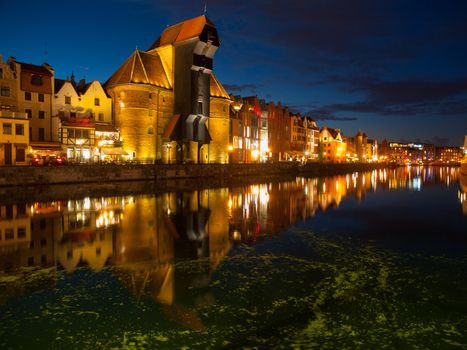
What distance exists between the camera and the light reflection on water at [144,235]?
420 inches

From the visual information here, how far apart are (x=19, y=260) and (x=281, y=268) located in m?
8.72

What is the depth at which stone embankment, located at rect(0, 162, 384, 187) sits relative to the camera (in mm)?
35906

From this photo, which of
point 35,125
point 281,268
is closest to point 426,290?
point 281,268

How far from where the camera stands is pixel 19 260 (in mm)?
12477

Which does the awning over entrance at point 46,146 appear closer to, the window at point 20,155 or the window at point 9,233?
the window at point 20,155

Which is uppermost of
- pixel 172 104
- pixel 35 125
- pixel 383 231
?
pixel 172 104

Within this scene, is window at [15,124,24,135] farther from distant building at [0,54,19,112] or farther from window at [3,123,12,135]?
distant building at [0,54,19,112]

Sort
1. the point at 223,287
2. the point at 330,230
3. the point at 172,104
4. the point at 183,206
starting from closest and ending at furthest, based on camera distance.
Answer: the point at 223,287 → the point at 330,230 → the point at 183,206 → the point at 172,104

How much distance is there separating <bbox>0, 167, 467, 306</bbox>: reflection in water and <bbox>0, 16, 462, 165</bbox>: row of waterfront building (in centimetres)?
2036

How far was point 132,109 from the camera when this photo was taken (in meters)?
51.0

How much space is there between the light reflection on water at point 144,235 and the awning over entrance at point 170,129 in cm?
2423

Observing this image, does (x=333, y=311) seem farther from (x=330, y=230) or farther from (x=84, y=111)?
(x=84, y=111)

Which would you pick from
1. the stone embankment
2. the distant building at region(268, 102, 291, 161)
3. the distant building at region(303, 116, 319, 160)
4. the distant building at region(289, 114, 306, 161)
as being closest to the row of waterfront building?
the stone embankment

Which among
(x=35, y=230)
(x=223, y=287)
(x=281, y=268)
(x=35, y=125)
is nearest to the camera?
(x=223, y=287)
